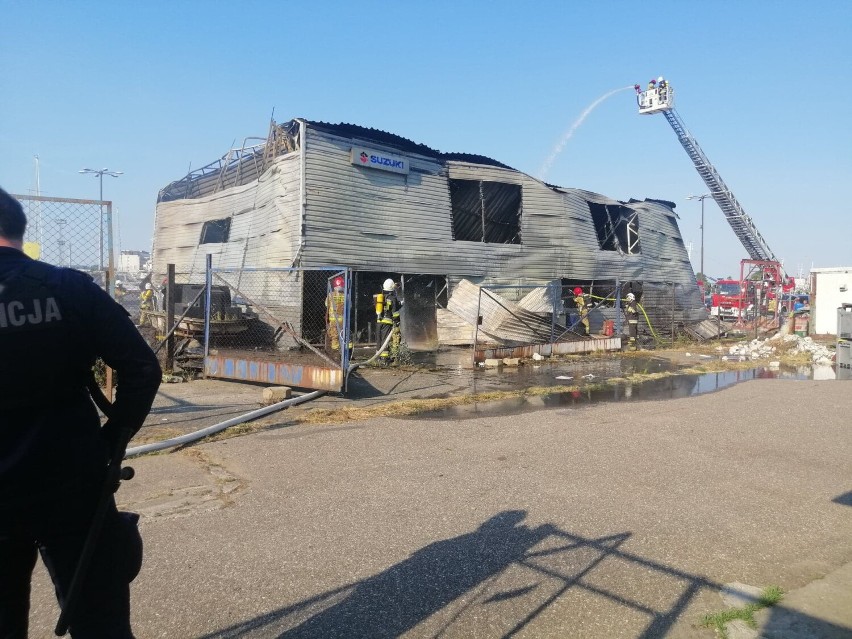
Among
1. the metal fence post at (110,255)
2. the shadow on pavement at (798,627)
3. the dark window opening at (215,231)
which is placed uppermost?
the dark window opening at (215,231)

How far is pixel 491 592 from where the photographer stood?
11.2 ft

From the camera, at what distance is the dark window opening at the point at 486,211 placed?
19672 millimetres

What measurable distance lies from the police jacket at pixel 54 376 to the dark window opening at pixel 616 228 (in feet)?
74.6

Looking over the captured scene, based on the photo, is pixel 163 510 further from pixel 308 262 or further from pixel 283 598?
pixel 308 262

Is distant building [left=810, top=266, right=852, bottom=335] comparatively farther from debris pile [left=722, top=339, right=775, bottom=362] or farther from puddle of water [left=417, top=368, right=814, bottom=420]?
puddle of water [left=417, top=368, right=814, bottom=420]

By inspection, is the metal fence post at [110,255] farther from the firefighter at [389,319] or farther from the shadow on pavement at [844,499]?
the shadow on pavement at [844,499]

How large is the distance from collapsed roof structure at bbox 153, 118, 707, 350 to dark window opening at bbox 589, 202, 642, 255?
0.06 metres

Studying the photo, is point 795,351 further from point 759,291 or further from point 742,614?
point 742,614

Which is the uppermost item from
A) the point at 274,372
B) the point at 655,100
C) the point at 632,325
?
the point at 655,100

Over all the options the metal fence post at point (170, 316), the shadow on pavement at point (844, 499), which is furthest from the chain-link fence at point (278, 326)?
the shadow on pavement at point (844, 499)

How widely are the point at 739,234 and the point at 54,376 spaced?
117 ft

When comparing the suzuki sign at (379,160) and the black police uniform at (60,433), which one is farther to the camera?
the suzuki sign at (379,160)

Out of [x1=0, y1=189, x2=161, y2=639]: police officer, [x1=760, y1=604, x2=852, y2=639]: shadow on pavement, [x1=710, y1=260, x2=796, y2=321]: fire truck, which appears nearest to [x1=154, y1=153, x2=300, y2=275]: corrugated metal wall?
[x1=0, y1=189, x2=161, y2=639]: police officer

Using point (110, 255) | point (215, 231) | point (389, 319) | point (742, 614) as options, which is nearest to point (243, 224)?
point (215, 231)
